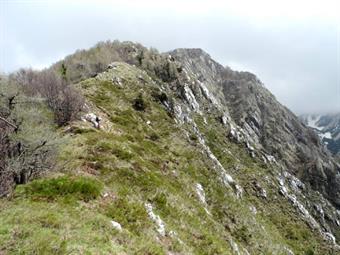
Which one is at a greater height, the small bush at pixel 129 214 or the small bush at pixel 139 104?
the small bush at pixel 139 104

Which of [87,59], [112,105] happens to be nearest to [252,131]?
[87,59]

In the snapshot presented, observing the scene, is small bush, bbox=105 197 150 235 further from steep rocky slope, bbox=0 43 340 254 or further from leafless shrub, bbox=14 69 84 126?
leafless shrub, bbox=14 69 84 126

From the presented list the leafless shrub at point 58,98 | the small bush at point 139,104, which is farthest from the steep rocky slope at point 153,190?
the leafless shrub at point 58,98

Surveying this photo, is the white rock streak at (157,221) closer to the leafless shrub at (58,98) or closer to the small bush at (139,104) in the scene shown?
the leafless shrub at (58,98)

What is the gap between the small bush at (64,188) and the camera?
22.9 metres

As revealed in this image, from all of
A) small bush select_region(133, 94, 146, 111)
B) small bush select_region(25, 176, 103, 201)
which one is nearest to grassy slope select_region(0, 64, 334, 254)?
small bush select_region(25, 176, 103, 201)

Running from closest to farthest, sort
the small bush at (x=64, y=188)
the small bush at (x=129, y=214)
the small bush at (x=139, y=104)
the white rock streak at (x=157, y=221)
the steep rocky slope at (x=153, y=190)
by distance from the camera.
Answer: the steep rocky slope at (x=153, y=190), the small bush at (x=129, y=214), the small bush at (x=64, y=188), the white rock streak at (x=157, y=221), the small bush at (x=139, y=104)

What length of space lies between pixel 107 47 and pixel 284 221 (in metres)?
99.5

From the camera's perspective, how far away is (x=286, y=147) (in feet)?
606

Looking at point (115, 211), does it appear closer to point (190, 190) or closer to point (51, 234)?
point (51, 234)

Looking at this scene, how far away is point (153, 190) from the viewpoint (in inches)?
1268

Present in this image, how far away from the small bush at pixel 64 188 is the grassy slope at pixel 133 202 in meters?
Result: 0.06

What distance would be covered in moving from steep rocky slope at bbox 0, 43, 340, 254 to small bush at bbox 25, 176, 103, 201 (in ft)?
0.24

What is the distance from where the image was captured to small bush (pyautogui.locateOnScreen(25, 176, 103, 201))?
22922mm
